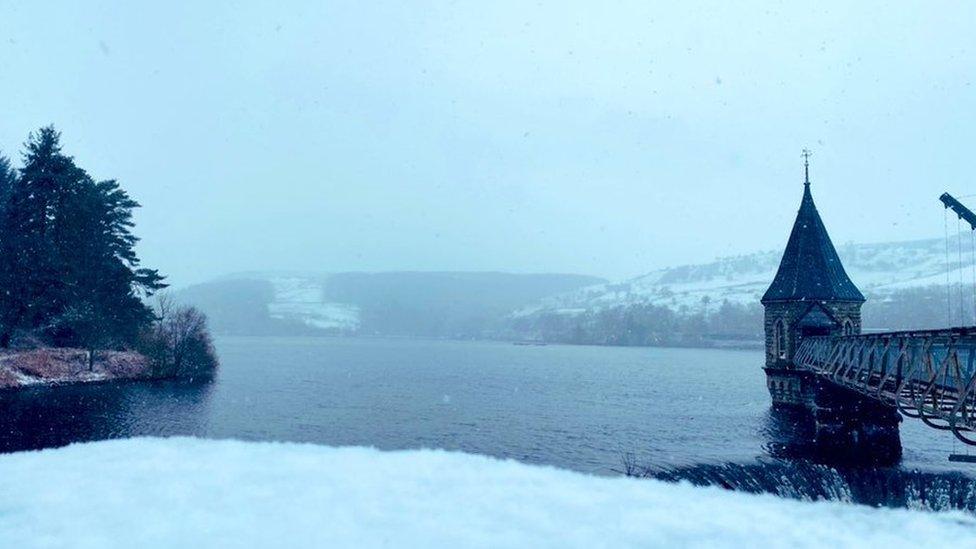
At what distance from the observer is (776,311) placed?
48406 mm

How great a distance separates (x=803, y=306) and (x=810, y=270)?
2905 mm

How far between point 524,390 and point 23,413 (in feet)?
133

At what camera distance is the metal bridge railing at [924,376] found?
59.5ft

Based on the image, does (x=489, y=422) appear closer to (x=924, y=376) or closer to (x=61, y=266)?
(x=924, y=376)

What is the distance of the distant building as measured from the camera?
4606cm

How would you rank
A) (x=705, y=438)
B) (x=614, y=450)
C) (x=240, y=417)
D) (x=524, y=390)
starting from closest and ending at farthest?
(x=614, y=450) → (x=705, y=438) → (x=240, y=417) → (x=524, y=390)

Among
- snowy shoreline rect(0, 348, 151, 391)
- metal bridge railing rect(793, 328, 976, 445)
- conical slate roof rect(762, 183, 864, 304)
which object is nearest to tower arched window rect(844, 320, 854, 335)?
conical slate roof rect(762, 183, 864, 304)

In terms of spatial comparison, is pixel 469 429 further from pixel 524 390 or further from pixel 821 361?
pixel 524 390

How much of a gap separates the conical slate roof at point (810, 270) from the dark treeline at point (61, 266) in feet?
180

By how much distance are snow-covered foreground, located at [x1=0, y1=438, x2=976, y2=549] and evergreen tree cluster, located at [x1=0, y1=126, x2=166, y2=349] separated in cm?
3382

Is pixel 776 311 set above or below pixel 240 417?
above

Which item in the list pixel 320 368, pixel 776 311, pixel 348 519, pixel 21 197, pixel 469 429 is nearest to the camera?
pixel 348 519

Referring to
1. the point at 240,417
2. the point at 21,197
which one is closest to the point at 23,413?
the point at 240,417

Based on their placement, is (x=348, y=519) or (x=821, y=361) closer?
(x=348, y=519)
